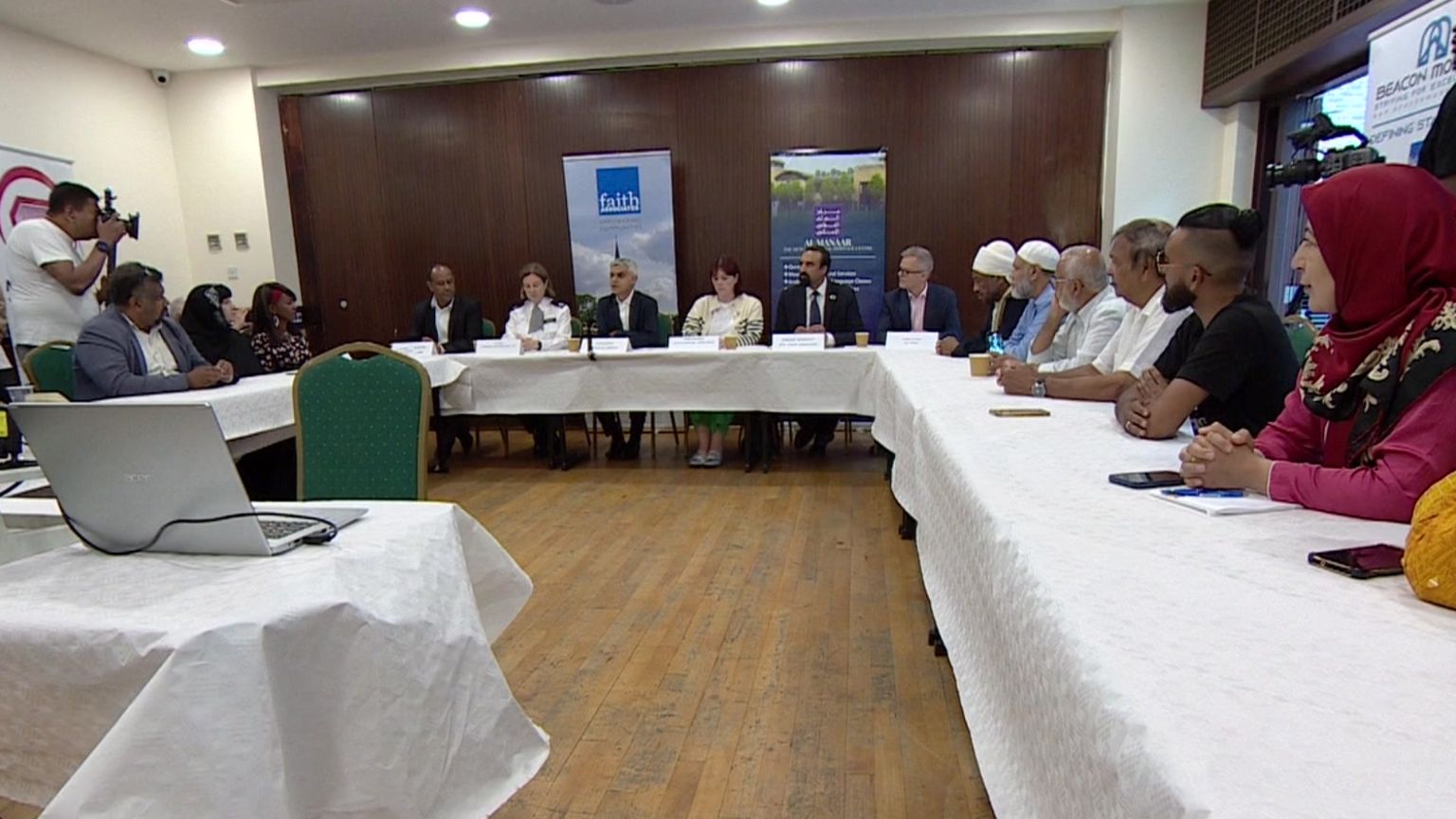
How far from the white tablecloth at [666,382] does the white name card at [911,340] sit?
22cm

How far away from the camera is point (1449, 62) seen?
247cm

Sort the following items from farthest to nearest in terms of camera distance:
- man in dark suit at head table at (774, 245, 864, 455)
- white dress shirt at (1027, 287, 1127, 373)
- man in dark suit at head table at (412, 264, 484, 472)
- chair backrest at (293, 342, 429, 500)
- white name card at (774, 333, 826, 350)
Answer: man in dark suit at head table at (412, 264, 484, 472) → man in dark suit at head table at (774, 245, 864, 455) → white name card at (774, 333, 826, 350) → white dress shirt at (1027, 287, 1127, 373) → chair backrest at (293, 342, 429, 500)

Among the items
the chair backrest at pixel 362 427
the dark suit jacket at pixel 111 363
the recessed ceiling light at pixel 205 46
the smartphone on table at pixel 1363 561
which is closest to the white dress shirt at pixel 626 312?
the dark suit jacket at pixel 111 363

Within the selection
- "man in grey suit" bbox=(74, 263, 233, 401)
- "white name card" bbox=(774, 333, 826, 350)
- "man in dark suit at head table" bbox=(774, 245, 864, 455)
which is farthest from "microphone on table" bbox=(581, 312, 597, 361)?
"man in grey suit" bbox=(74, 263, 233, 401)

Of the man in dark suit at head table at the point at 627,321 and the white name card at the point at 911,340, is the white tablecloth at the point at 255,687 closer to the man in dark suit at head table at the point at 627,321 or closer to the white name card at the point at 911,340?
the white name card at the point at 911,340

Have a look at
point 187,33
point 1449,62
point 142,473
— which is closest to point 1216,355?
point 142,473

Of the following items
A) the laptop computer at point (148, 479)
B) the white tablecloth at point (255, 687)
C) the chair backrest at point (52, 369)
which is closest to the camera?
the white tablecloth at point (255, 687)

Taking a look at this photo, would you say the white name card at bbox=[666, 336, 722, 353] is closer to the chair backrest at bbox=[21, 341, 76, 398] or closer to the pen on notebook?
the chair backrest at bbox=[21, 341, 76, 398]

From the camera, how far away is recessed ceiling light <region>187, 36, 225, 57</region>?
183 inches

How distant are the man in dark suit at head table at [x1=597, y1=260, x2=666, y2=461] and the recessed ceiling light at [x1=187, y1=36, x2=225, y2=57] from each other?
9.68ft

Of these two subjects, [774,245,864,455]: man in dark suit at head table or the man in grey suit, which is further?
[774,245,864,455]: man in dark suit at head table

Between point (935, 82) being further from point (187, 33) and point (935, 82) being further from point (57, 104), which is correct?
point (57, 104)

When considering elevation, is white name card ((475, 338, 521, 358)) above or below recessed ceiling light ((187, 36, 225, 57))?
below

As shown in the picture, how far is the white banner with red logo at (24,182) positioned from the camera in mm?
4145
